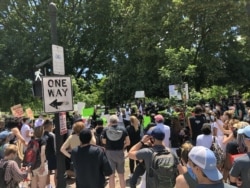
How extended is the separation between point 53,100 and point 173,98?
6.76 metres

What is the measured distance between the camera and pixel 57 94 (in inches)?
266

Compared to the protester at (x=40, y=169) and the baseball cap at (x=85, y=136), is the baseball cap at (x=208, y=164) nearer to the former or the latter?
the baseball cap at (x=85, y=136)

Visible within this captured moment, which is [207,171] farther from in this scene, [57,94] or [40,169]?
[40,169]

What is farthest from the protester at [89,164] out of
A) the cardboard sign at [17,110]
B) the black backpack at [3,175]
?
the cardboard sign at [17,110]


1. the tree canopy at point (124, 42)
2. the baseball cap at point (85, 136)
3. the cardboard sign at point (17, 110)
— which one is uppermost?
the tree canopy at point (124, 42)

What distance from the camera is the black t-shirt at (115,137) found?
845cm

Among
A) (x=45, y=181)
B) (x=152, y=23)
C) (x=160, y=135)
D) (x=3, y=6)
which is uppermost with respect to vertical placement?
(x=3, y=6)

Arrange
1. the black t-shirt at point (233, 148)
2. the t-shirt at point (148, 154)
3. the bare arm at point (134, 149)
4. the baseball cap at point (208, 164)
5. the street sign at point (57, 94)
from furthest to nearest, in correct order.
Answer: the black t-shirt at point (233, 148) → the street sign at point (57, 94) → the bare arm at point (134, 149) → the t-shirt at point (148, 154) → the baseball cap at point (208, 164)

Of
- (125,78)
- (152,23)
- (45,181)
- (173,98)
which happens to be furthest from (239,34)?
(45,181)

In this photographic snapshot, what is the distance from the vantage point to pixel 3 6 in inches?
1419

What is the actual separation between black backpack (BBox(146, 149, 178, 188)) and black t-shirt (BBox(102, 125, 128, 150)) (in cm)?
315

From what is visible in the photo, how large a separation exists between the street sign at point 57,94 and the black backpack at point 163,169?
2177 mm

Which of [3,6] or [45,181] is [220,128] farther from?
[3,6]

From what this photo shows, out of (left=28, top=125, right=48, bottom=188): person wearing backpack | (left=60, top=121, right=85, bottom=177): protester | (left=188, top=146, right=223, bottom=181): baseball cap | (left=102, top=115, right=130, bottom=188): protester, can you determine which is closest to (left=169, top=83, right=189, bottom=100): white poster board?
(left=102, top=115, right=130, bottom=188): protester
